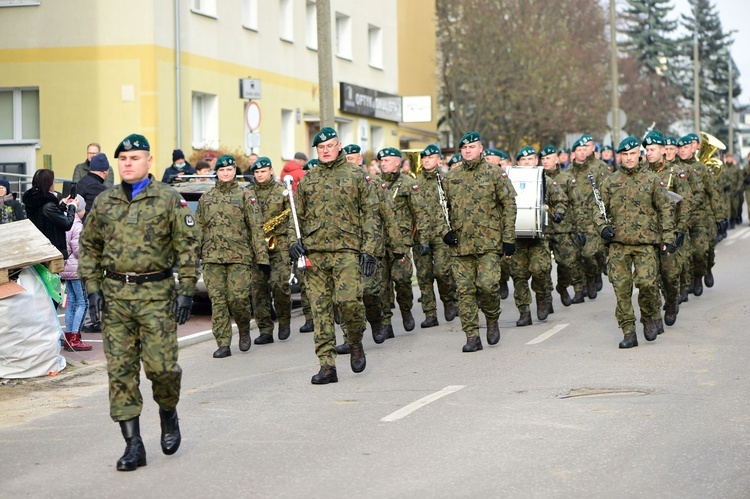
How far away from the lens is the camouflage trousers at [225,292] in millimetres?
13008

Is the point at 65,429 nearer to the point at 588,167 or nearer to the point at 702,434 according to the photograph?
the point at 702,434

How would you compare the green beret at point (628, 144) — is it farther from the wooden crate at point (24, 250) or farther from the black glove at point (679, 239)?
the wooden crate at point (24, 250)

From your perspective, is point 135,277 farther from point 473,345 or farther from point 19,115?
point 19,115

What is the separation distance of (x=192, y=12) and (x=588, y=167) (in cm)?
1299

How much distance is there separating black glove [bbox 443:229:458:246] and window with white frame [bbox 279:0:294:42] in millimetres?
21387

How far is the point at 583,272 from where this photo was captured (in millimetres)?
17156

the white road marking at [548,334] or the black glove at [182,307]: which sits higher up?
the black glove at [182,307]

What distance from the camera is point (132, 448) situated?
7793 mm

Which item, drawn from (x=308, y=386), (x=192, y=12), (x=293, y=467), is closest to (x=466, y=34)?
(x=192, y=12)

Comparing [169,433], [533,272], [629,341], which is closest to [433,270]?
[533,272]

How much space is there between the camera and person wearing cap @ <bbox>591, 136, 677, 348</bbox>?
12.6m

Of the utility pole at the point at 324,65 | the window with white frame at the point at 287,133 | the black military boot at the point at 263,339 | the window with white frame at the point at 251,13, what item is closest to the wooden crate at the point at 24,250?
the black military boot at the point at 263,339

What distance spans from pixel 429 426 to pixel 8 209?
6.01 m

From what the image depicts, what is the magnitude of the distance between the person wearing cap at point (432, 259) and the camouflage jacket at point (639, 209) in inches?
109
